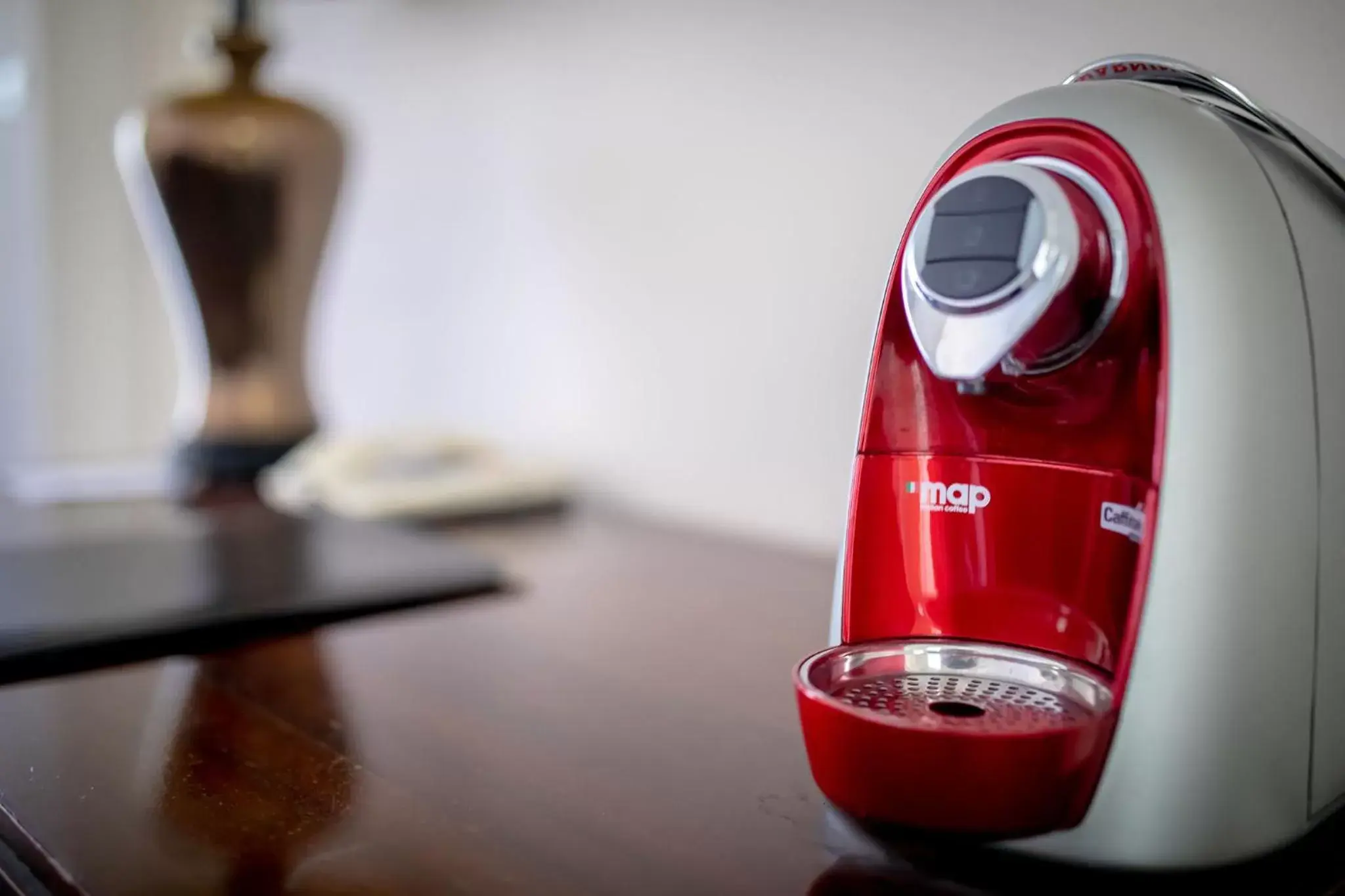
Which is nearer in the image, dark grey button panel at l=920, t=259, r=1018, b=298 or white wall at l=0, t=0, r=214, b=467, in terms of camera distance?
dark grey button panel at l=920, t=259, r=1018, b=298

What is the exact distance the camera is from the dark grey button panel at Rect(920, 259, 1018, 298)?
1.07 ft

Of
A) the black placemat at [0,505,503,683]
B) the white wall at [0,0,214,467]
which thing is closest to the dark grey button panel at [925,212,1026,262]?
the black placemat at [0,505,503,683]

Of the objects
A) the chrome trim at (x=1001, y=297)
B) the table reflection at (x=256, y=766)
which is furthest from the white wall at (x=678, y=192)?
the table reflection at (x=256, y=766)

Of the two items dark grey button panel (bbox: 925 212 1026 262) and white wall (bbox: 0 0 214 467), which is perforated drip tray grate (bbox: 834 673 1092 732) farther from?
white wall (bbox: 0 0 214 467)

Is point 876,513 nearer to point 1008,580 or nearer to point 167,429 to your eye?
point 1008,580

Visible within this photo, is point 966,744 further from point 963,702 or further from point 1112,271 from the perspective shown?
point 1112,271

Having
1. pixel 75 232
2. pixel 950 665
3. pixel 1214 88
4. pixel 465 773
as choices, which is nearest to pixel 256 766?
pixel 465 773

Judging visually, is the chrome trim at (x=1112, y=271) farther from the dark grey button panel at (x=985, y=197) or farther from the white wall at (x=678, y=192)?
the white wall at (x=678, y=192)

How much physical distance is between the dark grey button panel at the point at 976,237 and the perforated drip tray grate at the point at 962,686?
0.13m

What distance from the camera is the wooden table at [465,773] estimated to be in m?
0.34

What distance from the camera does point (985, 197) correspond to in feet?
1.10

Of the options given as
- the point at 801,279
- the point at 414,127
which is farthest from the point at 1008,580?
the point at 414,127

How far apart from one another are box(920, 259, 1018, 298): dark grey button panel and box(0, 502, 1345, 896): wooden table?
17 centimetres

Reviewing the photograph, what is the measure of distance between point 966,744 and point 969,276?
0.13 meters
